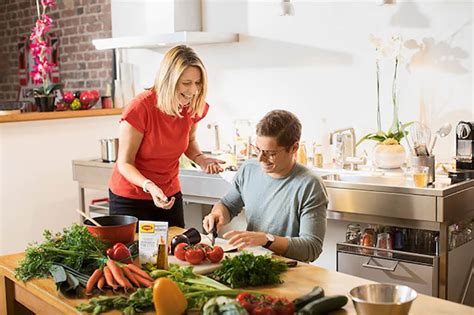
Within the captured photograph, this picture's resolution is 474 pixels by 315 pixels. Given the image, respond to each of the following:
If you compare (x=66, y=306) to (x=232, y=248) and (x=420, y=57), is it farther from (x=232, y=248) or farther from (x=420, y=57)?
(x=420, y=57)

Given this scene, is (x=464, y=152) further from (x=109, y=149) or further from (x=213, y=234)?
(x=109, y=149)

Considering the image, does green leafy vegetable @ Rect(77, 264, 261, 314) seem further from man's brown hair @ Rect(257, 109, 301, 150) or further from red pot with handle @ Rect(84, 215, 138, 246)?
man's brown hair @ Rect(257, 109, 301, 150)

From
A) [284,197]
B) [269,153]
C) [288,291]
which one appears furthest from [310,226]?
[288,291]

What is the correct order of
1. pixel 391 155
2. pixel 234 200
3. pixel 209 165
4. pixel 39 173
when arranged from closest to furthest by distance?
pixel 234 200
pixel 209 165
pixel 391 155
pixel 39 173

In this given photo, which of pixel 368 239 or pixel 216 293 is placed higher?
pixel 216 293

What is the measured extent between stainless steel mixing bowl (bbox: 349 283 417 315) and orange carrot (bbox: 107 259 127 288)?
744 mm

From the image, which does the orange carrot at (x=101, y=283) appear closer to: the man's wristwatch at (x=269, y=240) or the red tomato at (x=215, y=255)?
the red tomato at (x=215, y=255)

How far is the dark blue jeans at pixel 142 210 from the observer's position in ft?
11.6

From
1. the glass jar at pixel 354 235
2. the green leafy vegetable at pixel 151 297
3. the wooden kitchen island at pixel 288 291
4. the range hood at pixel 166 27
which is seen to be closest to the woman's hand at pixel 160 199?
the wooden kitchen island at pixel 288 291

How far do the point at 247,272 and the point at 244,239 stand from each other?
0.28 m

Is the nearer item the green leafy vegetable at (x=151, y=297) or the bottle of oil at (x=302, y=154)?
the green leafy vegetable at (x=151, y=297)

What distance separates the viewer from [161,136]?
3.47 m

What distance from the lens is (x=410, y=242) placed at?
3727mm

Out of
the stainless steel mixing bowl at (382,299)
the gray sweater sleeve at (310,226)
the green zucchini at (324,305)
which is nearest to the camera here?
the stainless steel mixing bowl at (382,299)
